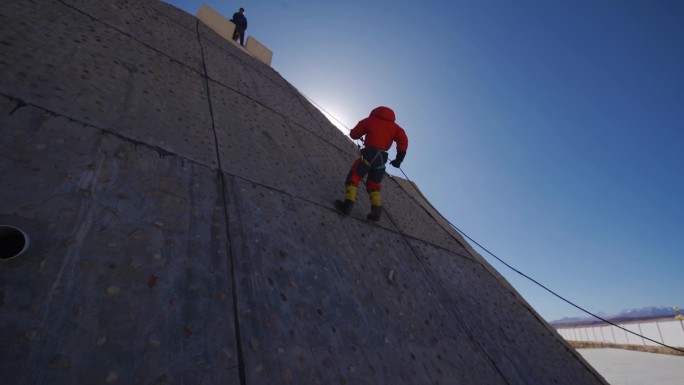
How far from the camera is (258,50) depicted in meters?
6.67

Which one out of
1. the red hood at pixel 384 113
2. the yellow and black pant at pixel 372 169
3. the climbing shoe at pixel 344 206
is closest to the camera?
the climbing shoe at pixel 344 206

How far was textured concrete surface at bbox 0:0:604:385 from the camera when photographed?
38.3 inches

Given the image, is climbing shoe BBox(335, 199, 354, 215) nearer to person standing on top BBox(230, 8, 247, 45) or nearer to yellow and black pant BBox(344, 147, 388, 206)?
yellow and black pant BBox(344, 147, 388, 206)

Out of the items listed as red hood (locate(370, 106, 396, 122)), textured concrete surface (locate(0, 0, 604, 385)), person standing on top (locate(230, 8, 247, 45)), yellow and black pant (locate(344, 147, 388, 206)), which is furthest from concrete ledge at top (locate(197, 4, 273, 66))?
yellow and black pant (locate(344, 147, 388, 206))

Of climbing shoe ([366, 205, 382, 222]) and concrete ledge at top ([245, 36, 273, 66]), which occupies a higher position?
concrete ledge at top ([245, 36, 273, 66])

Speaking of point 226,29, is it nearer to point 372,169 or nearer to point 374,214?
point 372,169

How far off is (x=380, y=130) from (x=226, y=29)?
495 cm

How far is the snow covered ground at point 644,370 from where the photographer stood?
5131 mm

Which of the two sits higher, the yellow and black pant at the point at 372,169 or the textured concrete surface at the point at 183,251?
the yellow and black pant at the point at 372,169

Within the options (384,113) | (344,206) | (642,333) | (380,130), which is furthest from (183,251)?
(642,333)

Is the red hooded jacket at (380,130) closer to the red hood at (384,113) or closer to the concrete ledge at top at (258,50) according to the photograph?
the red hood at (384,113)

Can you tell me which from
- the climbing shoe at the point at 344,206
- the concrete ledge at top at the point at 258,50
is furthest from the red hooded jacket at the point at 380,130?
the concrete ledge at top at the point at 258,50

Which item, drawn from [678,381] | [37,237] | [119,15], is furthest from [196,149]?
[678,381]

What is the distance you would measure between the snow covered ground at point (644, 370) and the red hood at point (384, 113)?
18.8 feet
